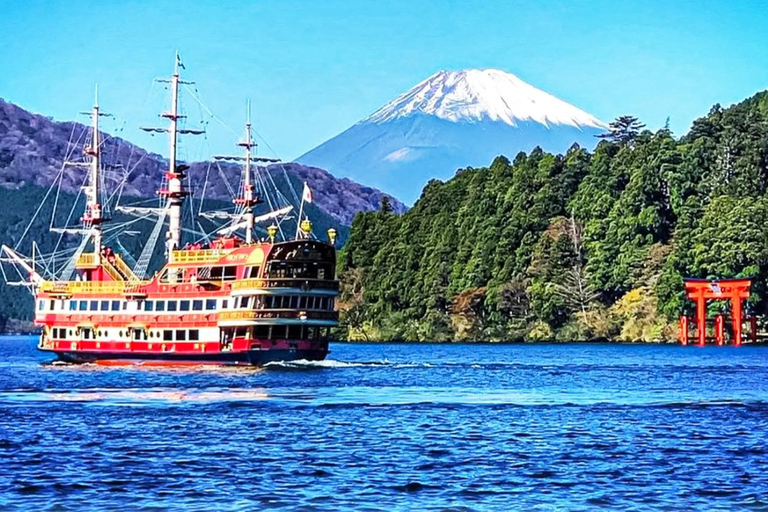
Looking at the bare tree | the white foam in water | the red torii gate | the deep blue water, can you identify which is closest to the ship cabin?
the deep blue water

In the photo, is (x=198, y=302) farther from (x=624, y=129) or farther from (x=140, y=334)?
(x=624, y=129)

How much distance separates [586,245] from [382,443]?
11859 cm

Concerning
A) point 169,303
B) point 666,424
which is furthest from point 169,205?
point 666,424

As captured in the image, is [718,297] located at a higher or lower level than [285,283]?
higher

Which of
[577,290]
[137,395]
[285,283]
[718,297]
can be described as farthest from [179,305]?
[577,290]

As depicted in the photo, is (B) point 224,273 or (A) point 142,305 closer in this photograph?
(B) point 224,273

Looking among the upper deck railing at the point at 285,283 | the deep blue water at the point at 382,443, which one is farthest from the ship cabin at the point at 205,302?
the deep blue water at the point at 382,443

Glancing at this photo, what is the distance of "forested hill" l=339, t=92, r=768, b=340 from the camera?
14812cm

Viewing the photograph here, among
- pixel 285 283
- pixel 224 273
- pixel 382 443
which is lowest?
pixel 382 443

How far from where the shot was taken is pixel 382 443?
4650cm

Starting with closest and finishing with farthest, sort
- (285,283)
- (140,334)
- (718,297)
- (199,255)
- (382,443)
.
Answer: (382,443) < (285,283) < (199,255) < (140,334) < (718,297)

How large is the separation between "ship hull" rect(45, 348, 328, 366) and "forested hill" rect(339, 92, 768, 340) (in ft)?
214

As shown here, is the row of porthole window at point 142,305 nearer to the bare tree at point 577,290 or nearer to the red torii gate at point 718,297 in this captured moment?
the red torii gate at point 718,297

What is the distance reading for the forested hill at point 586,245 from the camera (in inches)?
5832
